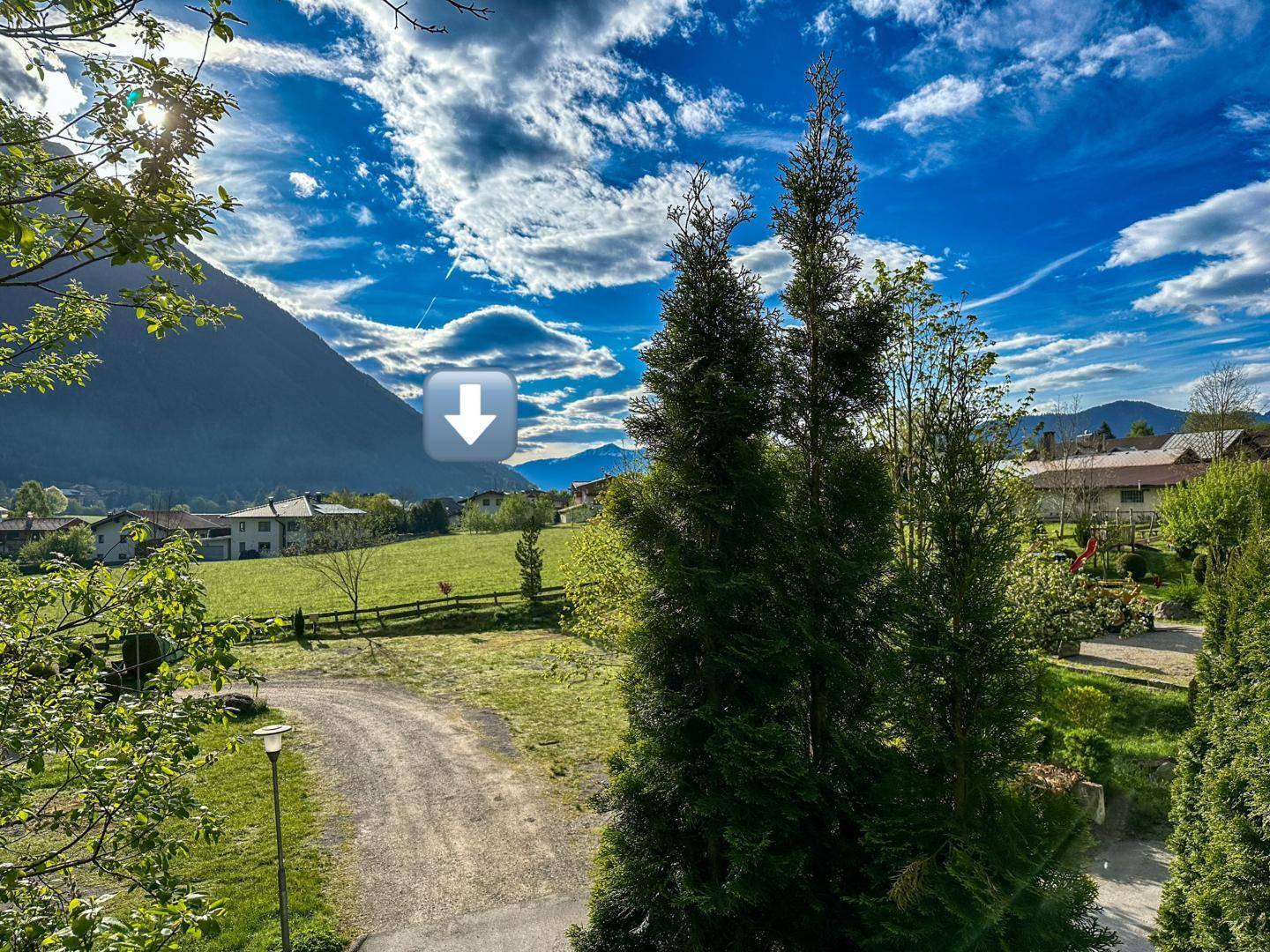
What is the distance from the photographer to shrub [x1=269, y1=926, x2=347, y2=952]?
Answer: 30.9 feet

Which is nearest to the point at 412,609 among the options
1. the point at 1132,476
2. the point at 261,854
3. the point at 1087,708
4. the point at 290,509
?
the point at 261,854

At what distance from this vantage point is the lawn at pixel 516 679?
17.4 meters

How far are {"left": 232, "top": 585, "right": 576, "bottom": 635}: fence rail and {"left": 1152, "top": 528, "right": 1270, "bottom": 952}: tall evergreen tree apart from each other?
3046cm

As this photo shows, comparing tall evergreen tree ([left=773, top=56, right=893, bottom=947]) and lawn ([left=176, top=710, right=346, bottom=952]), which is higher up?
tall evergreen tree ([left=773, top=56, right=893, bottom=947])

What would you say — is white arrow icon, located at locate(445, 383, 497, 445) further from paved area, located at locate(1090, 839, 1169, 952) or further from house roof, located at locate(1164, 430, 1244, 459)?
house roof, located at locate(1164, 430, 1244, 459)

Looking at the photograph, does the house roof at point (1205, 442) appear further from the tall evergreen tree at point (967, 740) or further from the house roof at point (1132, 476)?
the tall evergreen tree at point (967, 740)

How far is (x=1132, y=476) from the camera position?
2141 inches

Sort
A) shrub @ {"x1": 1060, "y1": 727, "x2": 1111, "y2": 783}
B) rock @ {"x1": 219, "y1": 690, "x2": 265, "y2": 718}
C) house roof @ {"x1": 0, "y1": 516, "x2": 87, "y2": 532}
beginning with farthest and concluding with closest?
1. house roof @ {"x1": 0, "y1": 516, "x2": 87, "y2": 532}
2. rock @ {"x1": 219, "y1": 690, "x2": 265, "y2": 718}
3. shrub @ {"x1": 1060, "y1": 727, "x2": 1111, "y2": 783}

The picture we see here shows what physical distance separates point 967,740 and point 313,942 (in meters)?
10.3

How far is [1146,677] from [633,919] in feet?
60.8

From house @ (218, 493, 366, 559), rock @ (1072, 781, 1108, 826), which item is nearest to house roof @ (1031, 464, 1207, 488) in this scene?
rock @ (1072, 781, 1108, 826)

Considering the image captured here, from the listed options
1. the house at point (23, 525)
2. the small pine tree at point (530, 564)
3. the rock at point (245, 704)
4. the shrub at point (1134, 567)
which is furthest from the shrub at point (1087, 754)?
the house at point (23, 525)


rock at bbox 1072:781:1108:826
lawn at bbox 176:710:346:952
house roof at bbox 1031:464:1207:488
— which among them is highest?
house roof at bbox 1031:464:1207:488

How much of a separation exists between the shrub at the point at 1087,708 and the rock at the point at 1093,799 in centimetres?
312
